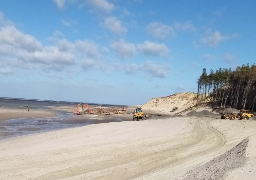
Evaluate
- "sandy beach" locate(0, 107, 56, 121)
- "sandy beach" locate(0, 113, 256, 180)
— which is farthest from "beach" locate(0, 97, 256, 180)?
"sandy beach" locate(0, 107, 56, 121)

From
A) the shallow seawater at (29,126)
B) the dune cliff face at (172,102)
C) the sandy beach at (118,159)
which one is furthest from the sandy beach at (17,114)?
the dune cliff face at (172,102)

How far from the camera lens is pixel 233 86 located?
65438mm

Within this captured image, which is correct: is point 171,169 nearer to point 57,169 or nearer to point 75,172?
point 75,172

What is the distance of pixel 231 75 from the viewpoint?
219 feet

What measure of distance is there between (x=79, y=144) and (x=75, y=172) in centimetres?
612

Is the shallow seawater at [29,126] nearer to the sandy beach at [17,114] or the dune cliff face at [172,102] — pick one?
the sandy beach at [17,114]

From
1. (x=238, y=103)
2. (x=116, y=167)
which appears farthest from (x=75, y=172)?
(x=238, y=103)

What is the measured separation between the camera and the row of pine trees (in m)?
59.0

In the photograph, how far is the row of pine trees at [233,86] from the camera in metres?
59.0

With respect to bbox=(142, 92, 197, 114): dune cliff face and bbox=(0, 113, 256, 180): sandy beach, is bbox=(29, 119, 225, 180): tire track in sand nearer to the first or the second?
bbox=(0, 113, 256, 180): sandy beach

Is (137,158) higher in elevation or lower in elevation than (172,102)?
lower

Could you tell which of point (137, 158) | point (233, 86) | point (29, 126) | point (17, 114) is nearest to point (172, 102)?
point (233, 86)

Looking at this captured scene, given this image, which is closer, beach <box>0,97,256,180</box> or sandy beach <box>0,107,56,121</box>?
beach <box>0,97,256,180</box>

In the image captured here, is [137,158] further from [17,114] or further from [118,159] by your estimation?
[17,114]
